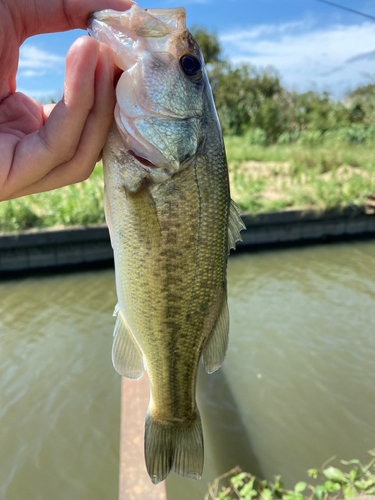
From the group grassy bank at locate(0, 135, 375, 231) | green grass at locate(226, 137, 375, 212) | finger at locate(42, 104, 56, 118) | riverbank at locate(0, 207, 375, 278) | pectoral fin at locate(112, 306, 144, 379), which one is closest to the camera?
pectoral fin at locate(112, 306, 144, 379)

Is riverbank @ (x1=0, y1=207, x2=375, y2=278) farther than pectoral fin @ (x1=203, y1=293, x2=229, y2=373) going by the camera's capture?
Yes

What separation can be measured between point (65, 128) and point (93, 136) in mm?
94

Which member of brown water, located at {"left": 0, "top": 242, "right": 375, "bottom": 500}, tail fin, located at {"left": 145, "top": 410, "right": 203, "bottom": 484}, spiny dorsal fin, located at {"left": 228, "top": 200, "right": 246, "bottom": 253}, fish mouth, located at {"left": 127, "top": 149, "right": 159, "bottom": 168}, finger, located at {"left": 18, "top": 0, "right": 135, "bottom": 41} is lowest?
brown water, located at {"left": 0, "top": 242, "right": 375, "bottom": 500}

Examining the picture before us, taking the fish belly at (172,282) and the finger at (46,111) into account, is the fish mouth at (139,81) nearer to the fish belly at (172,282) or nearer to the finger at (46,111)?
the fish belly at (172,282)

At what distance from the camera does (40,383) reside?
4.54m

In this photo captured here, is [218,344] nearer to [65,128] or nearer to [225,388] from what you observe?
[65,128]

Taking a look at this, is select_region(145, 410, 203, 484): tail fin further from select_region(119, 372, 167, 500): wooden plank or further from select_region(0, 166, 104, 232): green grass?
select_region(0, 166, 104, 232): green grass

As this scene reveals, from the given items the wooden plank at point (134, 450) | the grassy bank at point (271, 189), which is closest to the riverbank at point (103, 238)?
the grassy bank at point (271, 189)

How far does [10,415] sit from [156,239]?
3886mm

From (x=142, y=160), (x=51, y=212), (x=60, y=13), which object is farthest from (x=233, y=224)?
(x=51, y=212)

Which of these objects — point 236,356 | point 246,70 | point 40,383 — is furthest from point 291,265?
point 246,70

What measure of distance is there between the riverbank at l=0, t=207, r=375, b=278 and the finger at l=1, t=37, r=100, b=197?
6172 mm

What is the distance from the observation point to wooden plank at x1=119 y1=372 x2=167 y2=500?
2.24 metres

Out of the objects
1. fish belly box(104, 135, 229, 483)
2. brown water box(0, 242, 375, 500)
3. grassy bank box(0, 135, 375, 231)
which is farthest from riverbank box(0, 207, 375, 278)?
fish belly box(104, 135, 229, 483)
